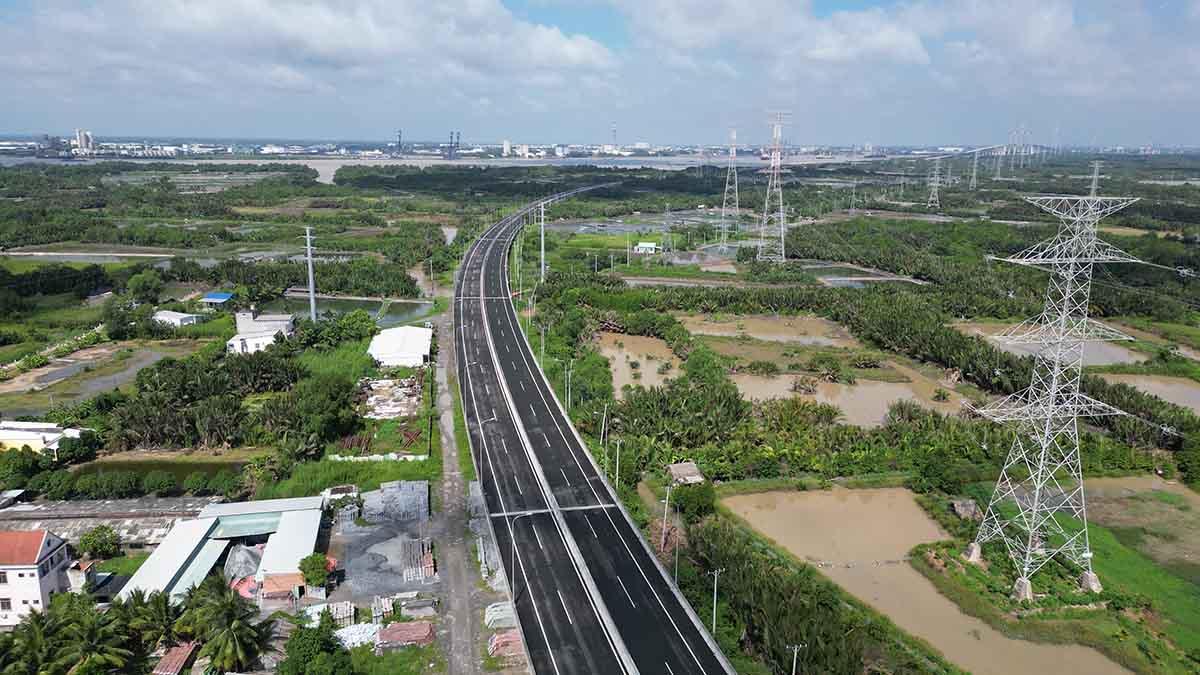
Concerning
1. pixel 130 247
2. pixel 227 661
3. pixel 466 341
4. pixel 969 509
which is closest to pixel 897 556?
pixel 969 509

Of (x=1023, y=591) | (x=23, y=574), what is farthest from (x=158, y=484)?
(x=1023, y=591)

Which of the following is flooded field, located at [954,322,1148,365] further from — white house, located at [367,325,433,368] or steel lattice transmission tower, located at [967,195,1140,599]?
white house, located at [367,325,433,368]

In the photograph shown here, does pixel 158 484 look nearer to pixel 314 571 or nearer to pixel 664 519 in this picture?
pixel 314 571

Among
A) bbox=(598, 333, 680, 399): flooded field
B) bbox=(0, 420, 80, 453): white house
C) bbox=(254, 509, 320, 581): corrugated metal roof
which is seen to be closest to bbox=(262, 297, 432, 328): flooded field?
bbox=(598, 333, 680, 399): flooded field

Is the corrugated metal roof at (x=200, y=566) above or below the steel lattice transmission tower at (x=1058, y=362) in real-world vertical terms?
below

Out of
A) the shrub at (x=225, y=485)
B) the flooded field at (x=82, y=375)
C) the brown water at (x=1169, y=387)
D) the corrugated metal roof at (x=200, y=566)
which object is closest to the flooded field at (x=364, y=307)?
the flooded field at (x=82, y=375)

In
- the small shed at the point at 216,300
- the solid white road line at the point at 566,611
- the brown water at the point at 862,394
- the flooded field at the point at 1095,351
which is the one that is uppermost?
the small shed at the point at 216,300

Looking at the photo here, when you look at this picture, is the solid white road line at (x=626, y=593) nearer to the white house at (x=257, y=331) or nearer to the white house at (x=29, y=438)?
the white house at (x=29, y=438)
